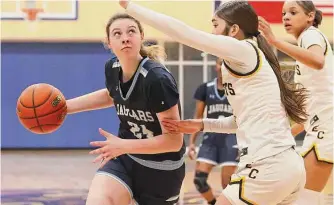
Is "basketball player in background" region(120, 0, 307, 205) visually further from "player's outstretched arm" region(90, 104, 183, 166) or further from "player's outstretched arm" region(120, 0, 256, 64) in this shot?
"player's outstretched arm" region(90, 104, 183, 166)

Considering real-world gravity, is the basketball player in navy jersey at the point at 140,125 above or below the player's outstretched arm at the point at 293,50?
below

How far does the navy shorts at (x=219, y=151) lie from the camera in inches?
264

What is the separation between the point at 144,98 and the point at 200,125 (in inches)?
14.3

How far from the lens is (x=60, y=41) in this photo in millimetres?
12539

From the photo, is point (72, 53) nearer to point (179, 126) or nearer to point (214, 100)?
point (214, 100)

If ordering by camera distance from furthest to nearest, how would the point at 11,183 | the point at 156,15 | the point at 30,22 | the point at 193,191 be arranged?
1. the point at 30,22
2. the point at 11,183
3. the point at 193,191
4. the point at 156,15

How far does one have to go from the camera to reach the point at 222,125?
3.59 m

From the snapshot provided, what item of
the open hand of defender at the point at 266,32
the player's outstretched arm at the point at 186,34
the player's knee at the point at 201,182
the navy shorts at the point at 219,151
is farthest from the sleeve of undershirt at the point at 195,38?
the navy shorts at the point at 219,151

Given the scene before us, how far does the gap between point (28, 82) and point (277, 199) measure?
10.1 metres

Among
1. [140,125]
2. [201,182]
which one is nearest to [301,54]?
[140,125]

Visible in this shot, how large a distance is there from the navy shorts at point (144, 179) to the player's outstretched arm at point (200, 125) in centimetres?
40

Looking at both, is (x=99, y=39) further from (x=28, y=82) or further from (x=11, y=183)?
(x=11, y=183)

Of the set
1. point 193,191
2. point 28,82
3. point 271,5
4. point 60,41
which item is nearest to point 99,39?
point 60,41

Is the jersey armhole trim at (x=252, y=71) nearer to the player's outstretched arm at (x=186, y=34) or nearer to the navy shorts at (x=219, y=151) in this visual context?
the player's outstretched arm at (x=186, y=34)
